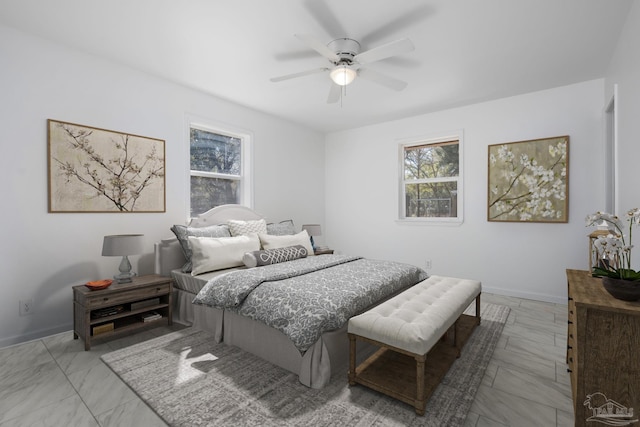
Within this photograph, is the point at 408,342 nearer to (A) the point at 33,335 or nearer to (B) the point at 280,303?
(B) the point at 280,303

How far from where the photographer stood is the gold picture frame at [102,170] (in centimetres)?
272

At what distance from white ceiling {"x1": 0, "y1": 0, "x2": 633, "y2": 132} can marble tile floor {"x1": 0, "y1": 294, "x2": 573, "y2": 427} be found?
259cm

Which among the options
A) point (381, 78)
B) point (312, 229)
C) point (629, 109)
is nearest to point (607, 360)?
point (629, 109)

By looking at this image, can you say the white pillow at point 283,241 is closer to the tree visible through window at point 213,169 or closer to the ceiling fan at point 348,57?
the tree visible through window at point 213,169

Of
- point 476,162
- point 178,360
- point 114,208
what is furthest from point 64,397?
point 476,162

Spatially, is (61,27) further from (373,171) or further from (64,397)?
(373,171)

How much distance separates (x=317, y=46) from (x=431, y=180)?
3.03m

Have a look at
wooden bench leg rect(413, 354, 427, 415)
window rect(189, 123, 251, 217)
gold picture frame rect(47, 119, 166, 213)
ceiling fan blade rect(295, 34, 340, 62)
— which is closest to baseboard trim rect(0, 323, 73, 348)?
gold picture frame rect(47, 119, 166, 213)

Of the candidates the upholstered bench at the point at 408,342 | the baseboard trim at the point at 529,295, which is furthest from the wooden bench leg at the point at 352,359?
the baseboard trim at the point at 529,295

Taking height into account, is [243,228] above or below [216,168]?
below

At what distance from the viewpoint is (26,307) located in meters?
2.58

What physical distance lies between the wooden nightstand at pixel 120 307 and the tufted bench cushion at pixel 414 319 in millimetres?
1952

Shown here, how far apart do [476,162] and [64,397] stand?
4726 millimetres

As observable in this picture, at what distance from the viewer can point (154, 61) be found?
302 centimetres
